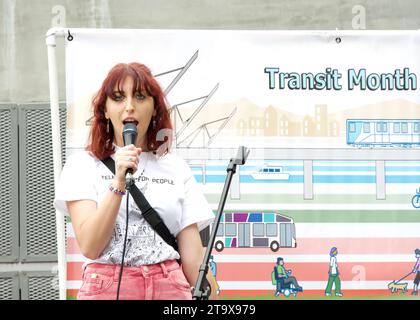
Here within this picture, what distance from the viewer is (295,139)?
494cm

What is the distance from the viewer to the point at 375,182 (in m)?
5.01

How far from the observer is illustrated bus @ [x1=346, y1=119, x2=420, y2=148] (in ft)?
16.4

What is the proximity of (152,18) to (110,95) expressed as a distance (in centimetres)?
313

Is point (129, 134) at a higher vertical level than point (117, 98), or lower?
lower

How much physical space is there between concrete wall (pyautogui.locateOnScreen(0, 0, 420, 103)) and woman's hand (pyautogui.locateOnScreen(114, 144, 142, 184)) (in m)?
3.48

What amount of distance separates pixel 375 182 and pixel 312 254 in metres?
0.56

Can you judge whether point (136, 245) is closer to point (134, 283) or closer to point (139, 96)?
point (134, 283)

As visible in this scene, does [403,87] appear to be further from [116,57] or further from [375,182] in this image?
[116,57]

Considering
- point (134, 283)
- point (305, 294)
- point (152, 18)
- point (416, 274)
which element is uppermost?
point (152, 18)

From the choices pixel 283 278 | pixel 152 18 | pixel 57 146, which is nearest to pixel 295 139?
pixel 283 278

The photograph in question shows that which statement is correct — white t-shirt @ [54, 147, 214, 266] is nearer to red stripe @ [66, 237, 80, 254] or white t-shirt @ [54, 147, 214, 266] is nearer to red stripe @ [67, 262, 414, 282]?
red stripe @ [66, 237, 80, 254]

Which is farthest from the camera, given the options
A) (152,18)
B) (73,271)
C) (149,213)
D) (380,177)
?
(152,18)
